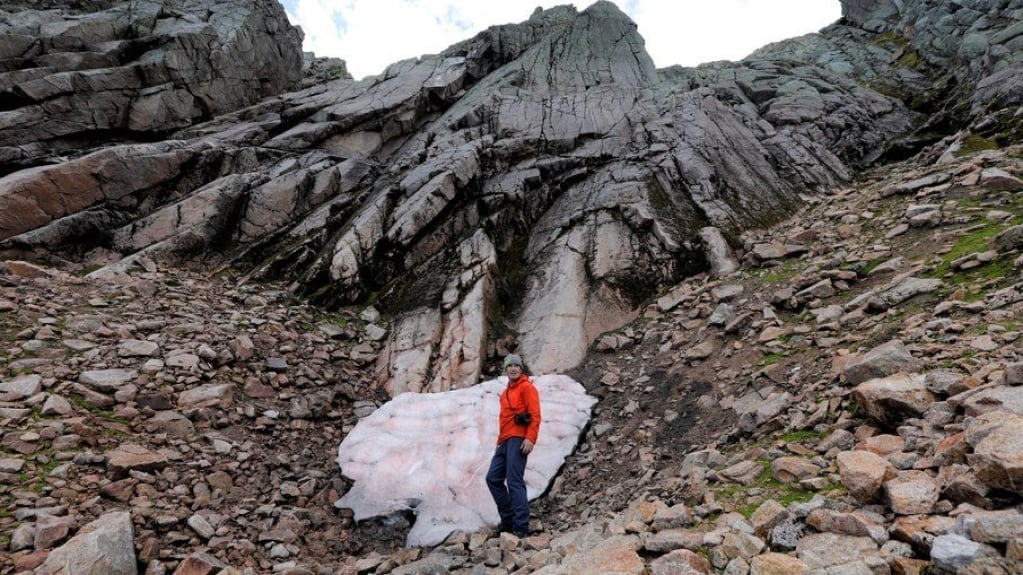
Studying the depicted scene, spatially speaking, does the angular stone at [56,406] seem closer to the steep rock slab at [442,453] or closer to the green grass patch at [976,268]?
the steep rock slab at [442,453]

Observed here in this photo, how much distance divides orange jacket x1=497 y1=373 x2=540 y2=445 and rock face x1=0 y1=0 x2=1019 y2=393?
4.27 metres

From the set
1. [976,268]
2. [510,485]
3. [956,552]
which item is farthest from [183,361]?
[976,268]

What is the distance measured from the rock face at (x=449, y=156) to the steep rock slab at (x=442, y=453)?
138cm

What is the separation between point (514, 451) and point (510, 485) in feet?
1.97

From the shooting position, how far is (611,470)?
9219 millimetres

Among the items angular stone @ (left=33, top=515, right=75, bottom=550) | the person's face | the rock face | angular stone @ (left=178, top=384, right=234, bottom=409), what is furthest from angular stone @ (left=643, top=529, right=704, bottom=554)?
angular stone @ (left=178, top=384, right=234, bottom=409)

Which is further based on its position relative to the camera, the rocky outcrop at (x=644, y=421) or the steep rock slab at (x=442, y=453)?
the steep rock slab at (x=442, y=453)

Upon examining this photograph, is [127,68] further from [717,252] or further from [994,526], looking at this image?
[994,526]

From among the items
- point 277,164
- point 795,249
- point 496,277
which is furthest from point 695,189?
point 277,164

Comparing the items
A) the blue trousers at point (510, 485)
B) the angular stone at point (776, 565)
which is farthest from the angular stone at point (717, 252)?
the angular stone at point (776, 565)

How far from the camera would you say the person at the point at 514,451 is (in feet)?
26.9

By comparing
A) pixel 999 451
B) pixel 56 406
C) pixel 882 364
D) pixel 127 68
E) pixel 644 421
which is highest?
pixel 127 68

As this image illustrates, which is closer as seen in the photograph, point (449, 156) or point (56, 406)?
point (56, 406)

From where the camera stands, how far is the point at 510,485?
8.37 m
